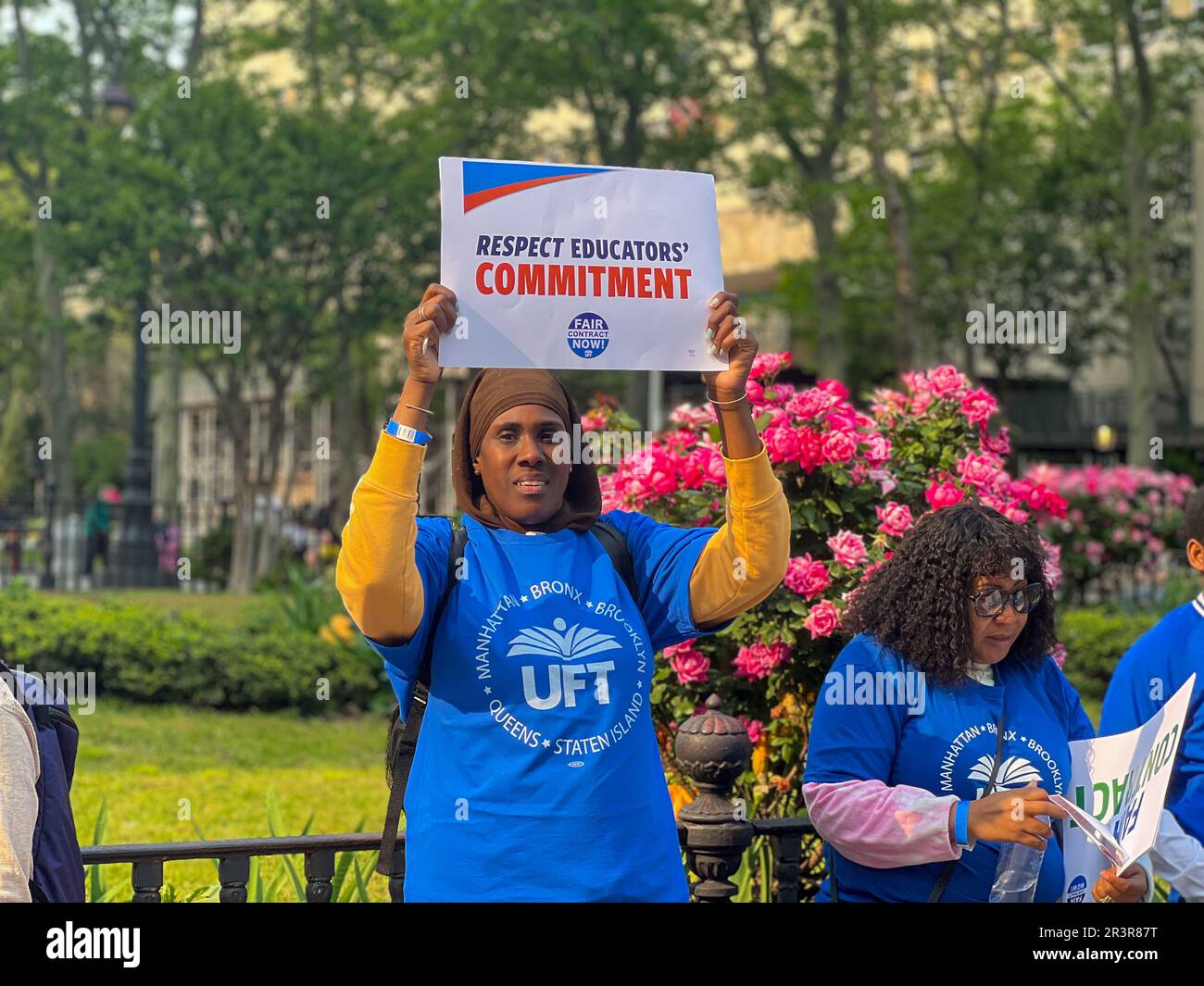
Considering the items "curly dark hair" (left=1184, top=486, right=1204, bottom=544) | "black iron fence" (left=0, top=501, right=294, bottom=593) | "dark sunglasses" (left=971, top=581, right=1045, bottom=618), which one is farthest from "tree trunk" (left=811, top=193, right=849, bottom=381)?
"dark sunglasses" (left=971, top=581, right=1045, bottom=618)

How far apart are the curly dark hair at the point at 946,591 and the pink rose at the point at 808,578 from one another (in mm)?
1178

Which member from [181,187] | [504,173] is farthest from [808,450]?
[181,187]

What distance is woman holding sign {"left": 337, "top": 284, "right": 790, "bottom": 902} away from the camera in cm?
282

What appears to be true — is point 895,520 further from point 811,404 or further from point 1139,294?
point 1139,294

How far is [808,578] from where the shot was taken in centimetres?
479

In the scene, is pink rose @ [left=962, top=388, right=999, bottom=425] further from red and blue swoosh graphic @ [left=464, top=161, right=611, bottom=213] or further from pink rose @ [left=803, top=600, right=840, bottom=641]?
red and blue swoosh graphic @ [left=464, top=161, right=611, bottom=213]

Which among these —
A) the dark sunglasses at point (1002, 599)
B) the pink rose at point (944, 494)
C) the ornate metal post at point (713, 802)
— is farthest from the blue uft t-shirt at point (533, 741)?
the pink rose at point (944, 494)

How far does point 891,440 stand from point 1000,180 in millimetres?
24415

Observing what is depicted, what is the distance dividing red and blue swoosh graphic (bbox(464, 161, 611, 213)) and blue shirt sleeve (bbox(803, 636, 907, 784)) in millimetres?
1236

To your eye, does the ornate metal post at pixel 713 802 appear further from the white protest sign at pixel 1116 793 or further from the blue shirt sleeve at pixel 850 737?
the white protest sign at pixel 1116 793

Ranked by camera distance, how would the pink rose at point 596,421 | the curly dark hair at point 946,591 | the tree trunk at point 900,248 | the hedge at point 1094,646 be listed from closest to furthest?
the curly dark hair at point 946,591 < the pink rose at point 596,421 < the hedge at point 1094,646 < the tree trunk at point 900,248

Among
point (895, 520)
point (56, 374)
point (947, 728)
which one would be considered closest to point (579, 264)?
point (947, 728)

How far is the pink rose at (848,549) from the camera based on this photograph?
15.7 feet
